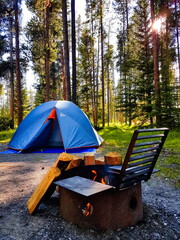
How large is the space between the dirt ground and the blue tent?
10.1 ft

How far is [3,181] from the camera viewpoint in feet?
10.7

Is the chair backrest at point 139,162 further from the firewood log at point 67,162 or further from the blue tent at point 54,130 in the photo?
the blue tent at point 54,130

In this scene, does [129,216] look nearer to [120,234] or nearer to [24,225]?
[120,234]

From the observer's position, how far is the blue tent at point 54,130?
20.0ft

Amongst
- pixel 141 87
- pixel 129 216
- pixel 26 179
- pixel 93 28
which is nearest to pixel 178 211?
pixel 129 216

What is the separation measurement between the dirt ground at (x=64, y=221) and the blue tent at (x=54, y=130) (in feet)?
10.1

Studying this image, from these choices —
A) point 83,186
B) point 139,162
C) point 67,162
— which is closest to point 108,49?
point 67,162

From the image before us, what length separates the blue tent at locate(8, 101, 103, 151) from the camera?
6.09 m

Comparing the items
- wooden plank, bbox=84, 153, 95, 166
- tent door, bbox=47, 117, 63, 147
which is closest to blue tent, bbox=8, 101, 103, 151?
tent door, bbox=47, 117, 63, 147

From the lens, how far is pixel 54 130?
6.87m

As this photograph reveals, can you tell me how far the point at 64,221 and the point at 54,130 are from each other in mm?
5143

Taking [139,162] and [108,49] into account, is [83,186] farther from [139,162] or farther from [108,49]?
[108,49]

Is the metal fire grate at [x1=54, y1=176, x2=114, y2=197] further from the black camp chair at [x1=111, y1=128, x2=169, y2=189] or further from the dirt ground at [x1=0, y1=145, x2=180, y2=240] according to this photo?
the dirt ground at [x1=0, y1=145, x2=180, y2=240]

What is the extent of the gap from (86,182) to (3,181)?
2280mm
